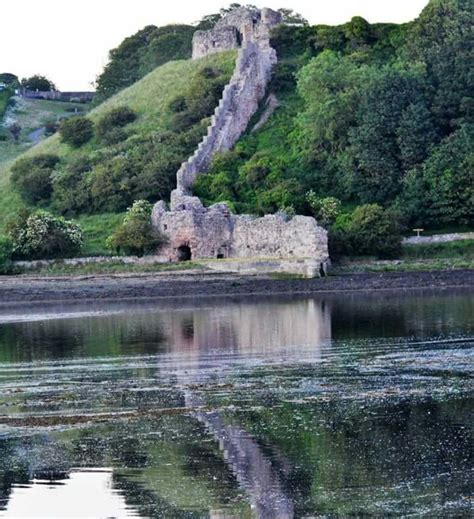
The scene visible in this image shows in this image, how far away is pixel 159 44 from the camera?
4326 inches

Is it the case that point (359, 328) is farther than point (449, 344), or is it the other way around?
point (359, 328)

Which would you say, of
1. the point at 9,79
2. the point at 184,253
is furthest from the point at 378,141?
the point at 9,79

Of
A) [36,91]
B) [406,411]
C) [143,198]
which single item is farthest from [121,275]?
[36,91]

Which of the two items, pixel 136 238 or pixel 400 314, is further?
pixel 136 238

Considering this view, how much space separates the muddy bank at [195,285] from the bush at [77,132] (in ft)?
82.2

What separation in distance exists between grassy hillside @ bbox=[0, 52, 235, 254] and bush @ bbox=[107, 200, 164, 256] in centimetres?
396

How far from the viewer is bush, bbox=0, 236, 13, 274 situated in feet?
235

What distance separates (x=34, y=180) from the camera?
281 ft

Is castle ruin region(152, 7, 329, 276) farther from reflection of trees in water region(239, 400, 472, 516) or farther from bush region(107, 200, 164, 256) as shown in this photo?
reflection of trees in water region(239, 400, 472, 516)

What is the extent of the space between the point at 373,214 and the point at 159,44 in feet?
142

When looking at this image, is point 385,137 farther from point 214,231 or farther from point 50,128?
point 50,128

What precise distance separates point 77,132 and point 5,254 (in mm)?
22775

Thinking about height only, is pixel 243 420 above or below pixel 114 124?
below

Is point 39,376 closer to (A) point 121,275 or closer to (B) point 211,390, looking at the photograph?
(B) point 211,390
